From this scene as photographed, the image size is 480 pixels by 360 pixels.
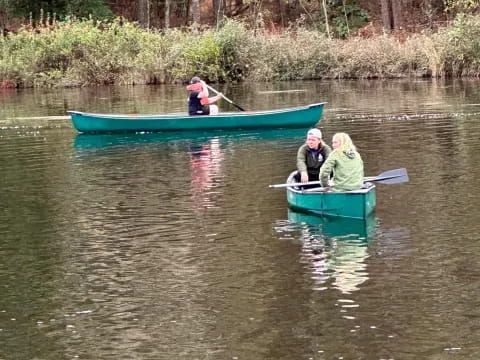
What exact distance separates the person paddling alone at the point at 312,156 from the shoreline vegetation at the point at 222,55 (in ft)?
82.5

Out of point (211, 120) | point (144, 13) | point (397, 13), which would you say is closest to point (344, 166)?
point (211, 120)

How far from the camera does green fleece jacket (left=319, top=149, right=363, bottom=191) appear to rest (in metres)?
13.1

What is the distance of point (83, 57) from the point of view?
4494 cm

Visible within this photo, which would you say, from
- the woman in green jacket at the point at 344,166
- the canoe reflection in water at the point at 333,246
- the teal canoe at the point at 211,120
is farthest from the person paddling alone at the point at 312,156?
the teal canoe at the point at 211,120

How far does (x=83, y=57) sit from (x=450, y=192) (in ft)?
107

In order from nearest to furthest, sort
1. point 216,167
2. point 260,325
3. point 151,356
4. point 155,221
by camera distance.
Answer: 1. point 151,356
2. point 260,325
3. point 155,221
4. point 216,167

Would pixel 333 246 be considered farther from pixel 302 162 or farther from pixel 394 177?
pixel 394 177

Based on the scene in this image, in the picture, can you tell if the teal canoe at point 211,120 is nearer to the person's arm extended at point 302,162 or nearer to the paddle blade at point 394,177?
the paddle blade at point 394,177

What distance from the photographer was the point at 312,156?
14281mm

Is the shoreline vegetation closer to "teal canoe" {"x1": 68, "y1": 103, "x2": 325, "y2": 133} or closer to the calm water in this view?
"teal canoe" {"x1": 68, "y1": 103, "x2": 325, "y2": 133}

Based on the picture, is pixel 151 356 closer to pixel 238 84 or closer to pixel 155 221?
pixel 155 221

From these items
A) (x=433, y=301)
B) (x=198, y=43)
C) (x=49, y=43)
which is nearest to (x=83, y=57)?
(x=49, y=43)

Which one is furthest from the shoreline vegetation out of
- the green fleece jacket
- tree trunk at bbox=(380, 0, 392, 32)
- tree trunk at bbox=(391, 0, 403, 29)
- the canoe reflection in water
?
the canoe reflection in water

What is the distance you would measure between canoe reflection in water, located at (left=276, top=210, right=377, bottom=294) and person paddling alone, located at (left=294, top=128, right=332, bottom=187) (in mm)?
642
